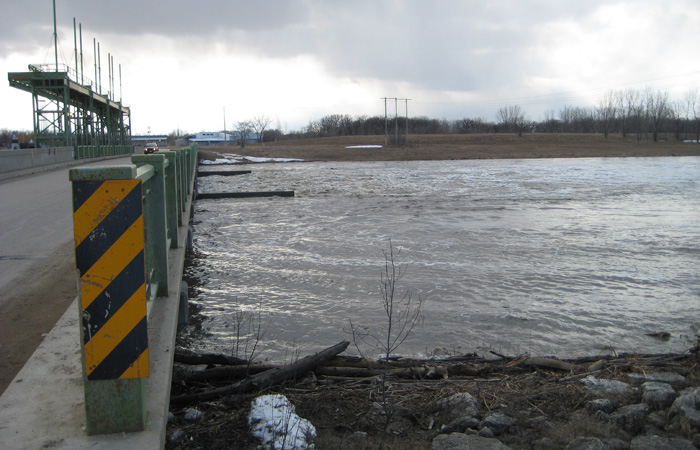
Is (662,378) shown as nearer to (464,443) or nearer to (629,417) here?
(629,417)

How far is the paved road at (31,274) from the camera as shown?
14.6 ft

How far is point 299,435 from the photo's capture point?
325cm

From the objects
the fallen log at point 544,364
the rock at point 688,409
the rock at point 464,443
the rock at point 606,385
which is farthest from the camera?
the fallen log at point 544,364

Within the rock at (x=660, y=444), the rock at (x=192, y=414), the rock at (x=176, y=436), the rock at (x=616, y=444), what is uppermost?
the rock at (x=176, y=436)

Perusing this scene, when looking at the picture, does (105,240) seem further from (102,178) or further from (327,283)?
(327,283)

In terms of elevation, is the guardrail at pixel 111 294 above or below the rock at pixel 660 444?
above

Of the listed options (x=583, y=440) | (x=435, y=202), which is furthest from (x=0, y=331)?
(x=435, y=202)

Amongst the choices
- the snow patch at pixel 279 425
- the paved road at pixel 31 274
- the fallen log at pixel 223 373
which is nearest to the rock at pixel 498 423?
the snow patch at pixel 279 425

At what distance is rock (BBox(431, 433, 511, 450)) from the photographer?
3.22 metres

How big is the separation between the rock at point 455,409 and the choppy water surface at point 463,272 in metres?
1.79

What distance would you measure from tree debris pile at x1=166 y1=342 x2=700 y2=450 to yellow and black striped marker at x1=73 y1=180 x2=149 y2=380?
839mm

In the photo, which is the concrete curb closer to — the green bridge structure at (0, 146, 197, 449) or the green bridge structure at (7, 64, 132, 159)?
the green bridge structure at (0, 146, 197, 449)

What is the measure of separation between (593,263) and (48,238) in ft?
28.8

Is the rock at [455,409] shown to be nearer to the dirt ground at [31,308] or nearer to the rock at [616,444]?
the rock at [616,444]
